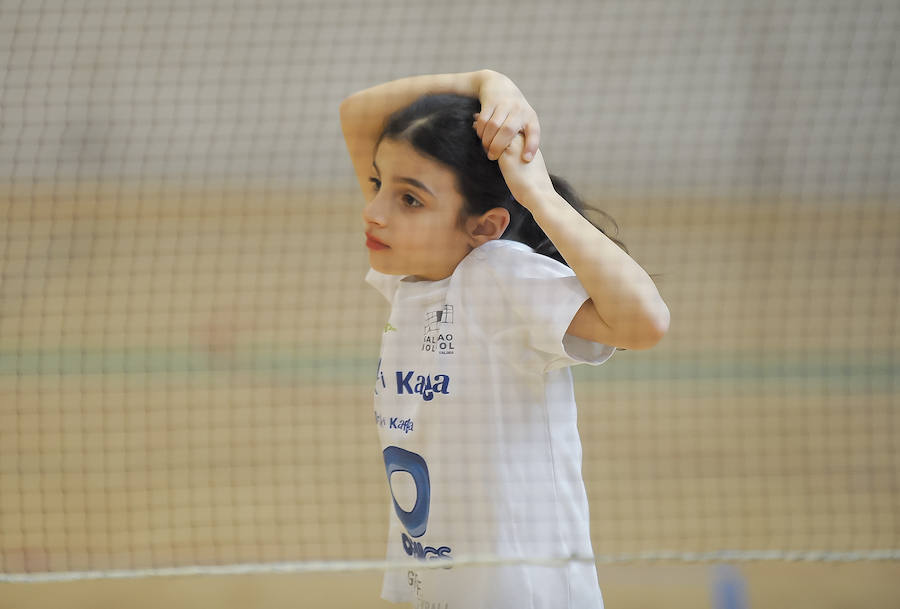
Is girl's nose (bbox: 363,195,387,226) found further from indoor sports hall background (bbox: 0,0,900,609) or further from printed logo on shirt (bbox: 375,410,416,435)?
indoor sports hall background (bbox: 0,0,900,609)

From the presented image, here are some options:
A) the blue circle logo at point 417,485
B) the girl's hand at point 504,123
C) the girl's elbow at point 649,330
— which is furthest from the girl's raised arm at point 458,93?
the blue circle logo at point 417,485

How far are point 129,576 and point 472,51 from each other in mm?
3965

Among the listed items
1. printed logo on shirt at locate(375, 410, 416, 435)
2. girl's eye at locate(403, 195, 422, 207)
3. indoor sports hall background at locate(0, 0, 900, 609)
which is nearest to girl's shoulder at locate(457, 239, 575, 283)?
girl's eye at locate(403, 195, 422, 207)

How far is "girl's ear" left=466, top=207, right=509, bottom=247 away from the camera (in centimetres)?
120

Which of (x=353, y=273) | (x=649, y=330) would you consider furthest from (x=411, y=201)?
(x=353, y=273)

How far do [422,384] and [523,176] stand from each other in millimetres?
303

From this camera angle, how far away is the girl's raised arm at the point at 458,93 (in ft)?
3.73

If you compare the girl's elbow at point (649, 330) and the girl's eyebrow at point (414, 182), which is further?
the girl's eyebrow at point (414, 182)

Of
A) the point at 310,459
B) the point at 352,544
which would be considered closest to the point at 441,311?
the point at 352,544

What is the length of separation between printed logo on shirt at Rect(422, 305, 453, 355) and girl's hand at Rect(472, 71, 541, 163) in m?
0.22

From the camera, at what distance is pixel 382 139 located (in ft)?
4.09

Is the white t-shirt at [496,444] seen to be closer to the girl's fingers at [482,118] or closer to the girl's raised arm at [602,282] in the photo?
the girl's raised arm at [602,282]

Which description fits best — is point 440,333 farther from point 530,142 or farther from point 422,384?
point 530,142

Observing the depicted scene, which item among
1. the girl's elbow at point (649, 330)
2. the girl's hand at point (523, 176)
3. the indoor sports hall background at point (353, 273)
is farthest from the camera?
the indoor sports hall background at point (353, 273)
